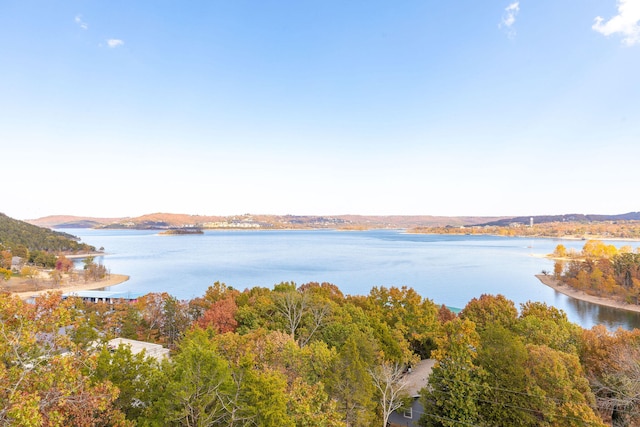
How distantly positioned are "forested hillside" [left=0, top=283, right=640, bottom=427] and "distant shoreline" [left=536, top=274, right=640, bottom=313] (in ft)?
81.9

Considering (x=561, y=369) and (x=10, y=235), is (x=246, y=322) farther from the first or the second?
(x=10, y=235)

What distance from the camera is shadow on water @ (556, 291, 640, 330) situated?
28797 mm

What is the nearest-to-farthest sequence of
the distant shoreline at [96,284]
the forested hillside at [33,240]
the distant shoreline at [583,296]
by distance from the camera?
1. the distant shoreline at [583,296]
2. the distant shoreline at [96,284]
3. the forested hillside at [33,240]

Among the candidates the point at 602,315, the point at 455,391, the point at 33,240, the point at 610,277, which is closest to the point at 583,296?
the point at 610,277

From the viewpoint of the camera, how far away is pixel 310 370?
35.8ft

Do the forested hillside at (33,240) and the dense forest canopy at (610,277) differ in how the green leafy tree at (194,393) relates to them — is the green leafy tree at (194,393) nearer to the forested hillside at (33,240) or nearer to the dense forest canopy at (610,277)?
the dense forest canopy at (610,277)

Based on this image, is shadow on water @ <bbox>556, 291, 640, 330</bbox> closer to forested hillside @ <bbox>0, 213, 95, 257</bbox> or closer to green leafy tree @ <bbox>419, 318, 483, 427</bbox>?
green leafy tree @ <bbox>419, 318, 483, 427</bbox>

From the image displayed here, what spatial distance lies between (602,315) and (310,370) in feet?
110

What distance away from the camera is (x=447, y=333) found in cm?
1711

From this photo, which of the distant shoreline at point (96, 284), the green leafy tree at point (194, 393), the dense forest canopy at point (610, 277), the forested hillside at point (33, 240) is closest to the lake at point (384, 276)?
the distant shoreline at point (96, 284)

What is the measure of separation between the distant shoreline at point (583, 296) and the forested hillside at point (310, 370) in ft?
81.9

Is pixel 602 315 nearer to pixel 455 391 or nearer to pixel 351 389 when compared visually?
pixel 455 391

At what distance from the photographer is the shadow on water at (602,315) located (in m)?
28.8

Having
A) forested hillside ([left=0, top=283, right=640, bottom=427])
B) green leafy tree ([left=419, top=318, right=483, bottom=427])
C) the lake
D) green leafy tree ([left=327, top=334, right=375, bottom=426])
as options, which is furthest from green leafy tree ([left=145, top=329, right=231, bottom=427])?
the lake
